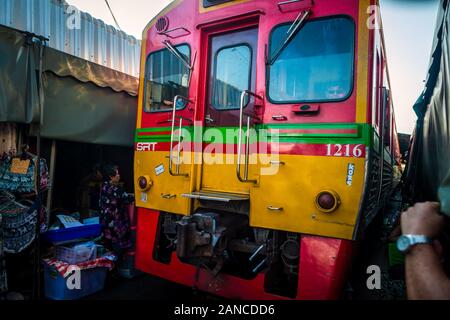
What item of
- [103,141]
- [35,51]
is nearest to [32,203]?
[103,141]

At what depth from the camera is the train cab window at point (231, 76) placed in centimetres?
314

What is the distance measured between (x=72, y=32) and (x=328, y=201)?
15.6 ft

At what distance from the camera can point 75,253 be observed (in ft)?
12.1

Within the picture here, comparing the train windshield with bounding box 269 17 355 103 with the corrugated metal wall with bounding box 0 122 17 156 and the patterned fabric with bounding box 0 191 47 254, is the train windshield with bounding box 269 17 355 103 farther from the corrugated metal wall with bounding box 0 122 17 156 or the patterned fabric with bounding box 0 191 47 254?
the corrugated metal wall with bounding box 0 122 17 156

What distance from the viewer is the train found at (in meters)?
2.46

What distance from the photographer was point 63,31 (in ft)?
15.4

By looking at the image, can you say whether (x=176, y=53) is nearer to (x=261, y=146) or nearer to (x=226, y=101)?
(x=226, y=101)

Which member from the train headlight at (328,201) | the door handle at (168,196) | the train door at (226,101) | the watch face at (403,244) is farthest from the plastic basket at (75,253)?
the watch face at (403,244)

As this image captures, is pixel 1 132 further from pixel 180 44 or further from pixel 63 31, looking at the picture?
pixel 180 44

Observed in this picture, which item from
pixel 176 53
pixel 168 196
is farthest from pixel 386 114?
pixel 168 196

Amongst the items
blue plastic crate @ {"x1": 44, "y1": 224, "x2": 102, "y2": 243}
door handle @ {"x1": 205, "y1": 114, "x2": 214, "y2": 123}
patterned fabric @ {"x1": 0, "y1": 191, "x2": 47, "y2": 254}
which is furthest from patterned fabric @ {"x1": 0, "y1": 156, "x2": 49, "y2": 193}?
door handle @ {"x1": 205, "y1": 114, "x2": 214, "y2": 123}

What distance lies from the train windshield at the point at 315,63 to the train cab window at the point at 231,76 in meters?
0.36

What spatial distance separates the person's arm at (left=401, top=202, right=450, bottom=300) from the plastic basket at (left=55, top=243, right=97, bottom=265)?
3.63 meters
